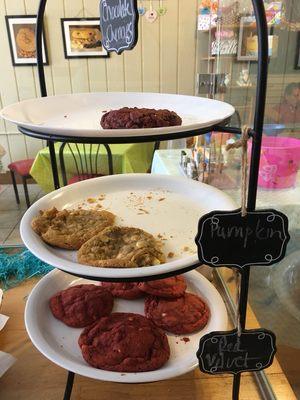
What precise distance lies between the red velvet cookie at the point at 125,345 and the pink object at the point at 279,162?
732mm

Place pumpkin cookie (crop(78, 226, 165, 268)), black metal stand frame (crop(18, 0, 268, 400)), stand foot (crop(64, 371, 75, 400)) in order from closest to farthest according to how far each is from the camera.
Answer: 1. black metal stand frame (crop(18, 0, 268, 400))
2. pumpkin cookie (crop(78, 226, 165, 268))
3. stand foot (crop(64, 371, 75, 400))

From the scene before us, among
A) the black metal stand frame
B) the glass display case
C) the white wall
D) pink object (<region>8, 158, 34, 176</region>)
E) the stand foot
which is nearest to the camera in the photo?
the black metal stand frame

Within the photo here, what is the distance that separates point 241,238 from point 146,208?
1.02 feet

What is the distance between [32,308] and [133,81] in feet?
10.6

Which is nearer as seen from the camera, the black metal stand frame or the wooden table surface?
the black metal stand frame

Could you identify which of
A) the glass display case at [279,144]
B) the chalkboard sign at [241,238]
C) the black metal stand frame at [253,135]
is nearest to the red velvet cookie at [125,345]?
the black metal stand frame at [253,135]

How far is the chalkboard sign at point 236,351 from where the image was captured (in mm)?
502

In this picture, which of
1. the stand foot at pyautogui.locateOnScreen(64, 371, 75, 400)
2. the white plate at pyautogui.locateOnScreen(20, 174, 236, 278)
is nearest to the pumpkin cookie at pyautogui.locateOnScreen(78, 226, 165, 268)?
the white plate at pyautogui.locateOnScreen(20, 174, 236, 278)

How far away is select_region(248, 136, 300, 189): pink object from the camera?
3.68ft

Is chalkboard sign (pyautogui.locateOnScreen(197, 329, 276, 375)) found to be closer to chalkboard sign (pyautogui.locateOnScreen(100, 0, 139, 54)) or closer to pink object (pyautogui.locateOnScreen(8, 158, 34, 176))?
chalkboard sign (pyautogui.locateOnScreen(100, 0, 139, 54))

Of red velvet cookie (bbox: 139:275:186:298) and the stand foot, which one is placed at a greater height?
red velvet cookie (bbox: 139:275:186:298)

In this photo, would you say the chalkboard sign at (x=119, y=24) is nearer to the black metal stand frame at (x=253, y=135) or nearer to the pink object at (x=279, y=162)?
the black metal stand frame at (x=253, y=135)

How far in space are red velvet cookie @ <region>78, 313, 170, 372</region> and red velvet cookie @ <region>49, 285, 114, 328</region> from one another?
0.09 feet

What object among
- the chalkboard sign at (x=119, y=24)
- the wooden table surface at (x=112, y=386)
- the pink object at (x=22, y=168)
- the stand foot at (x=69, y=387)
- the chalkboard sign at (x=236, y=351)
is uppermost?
the chalkboard sign at (x=119, y=24)
